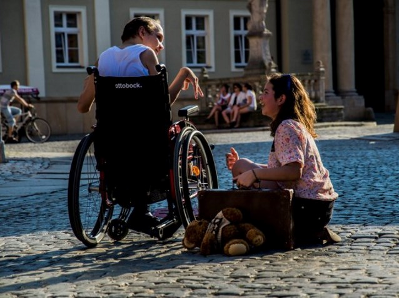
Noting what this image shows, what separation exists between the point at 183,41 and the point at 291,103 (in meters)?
30.6

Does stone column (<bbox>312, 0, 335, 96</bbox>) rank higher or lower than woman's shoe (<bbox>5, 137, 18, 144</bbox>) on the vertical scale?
higher

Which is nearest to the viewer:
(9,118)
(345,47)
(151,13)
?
(9,118)

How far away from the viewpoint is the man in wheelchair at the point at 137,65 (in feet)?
22.3

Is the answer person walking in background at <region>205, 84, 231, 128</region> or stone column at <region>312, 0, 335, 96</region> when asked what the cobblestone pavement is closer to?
person walking in background at <region>205, 84, 231, 128</region>

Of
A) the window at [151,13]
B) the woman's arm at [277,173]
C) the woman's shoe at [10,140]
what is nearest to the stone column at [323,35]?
the window at [151,13]

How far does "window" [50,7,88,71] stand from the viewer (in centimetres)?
3469

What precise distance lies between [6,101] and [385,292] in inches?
868

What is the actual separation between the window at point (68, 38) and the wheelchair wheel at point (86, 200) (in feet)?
91.6

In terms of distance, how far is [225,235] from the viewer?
628 cm

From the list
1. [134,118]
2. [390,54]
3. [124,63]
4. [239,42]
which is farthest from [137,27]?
[390,54]

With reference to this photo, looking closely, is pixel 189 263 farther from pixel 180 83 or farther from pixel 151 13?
pixel 151 13

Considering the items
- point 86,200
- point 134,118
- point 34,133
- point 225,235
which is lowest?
point 34,133

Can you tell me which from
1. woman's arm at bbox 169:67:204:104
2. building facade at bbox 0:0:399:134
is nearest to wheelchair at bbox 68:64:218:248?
woman's arm at bbox 169:67:204:104

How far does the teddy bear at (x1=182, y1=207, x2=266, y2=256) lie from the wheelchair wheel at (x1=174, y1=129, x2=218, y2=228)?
274 mm
